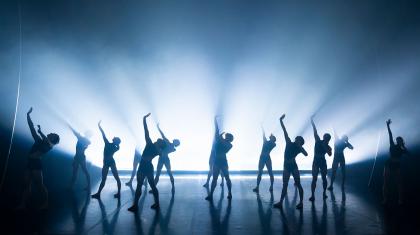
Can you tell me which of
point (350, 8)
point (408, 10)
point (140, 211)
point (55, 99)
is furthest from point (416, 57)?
point (55, 99)

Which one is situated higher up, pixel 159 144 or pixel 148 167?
pixel 159 144

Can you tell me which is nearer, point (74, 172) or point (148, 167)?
point (148, 167)

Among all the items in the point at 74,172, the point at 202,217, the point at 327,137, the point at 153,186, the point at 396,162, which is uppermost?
the point at 327,137

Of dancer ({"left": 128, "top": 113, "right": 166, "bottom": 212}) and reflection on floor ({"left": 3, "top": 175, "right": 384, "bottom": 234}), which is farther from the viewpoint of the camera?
dancer ({"left": 128, "top": 113, "right": 166, "bottom": 212})

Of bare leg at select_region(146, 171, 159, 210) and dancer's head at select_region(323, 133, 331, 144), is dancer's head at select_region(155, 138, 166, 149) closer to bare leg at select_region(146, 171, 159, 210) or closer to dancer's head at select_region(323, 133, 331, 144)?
bare leg at select_region(146, 171, 159, 210)

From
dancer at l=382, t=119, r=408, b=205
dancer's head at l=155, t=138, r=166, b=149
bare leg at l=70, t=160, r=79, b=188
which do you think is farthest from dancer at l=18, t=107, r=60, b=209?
dancer at l=382, t=119, r=408, b=205

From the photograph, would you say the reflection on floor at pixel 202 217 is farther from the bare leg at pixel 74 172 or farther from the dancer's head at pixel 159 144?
the dancer's head at pixel 159 144

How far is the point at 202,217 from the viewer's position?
6.61 metres

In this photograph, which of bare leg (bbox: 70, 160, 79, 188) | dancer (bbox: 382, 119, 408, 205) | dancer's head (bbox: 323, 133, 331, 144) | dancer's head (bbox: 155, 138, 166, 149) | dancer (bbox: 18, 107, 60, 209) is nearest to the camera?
dancer (bbox: 18, 107, 60, 209)

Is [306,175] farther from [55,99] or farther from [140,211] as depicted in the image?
[55,99]

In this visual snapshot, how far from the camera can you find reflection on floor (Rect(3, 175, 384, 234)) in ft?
18.2

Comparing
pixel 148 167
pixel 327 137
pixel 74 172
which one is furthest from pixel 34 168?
pixel 327 137

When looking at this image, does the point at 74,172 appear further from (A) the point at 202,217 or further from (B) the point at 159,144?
(A) the point at 202,217

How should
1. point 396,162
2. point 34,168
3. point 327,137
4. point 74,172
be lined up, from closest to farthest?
point 34,168 < point 396,162 < point 327,137 < point 74,172
